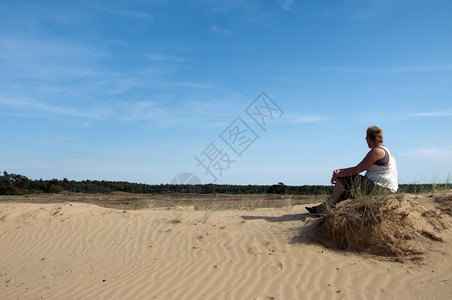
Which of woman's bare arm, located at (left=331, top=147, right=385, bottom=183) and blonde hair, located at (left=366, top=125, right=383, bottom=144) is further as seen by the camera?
blonde hair, located at (left=366, top=125, right=383, bottom=144)

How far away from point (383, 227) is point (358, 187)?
0.85 metres

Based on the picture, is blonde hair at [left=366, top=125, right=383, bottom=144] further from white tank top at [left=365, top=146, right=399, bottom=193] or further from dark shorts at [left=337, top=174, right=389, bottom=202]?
dark shorts at [left=337, top=174, right=389, bottom=202]

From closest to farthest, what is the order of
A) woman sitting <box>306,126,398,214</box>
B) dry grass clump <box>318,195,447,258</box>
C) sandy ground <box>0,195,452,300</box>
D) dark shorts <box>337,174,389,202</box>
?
sandy ground <box>0,195,452,300</box> < dry grass clump <box>318,195,447,258</box> < dark shorts <box>337,174,389,202</box> < woman sitting <box>306,126,398,214</box>

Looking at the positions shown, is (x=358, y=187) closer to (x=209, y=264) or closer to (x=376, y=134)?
(x=376, y=134)

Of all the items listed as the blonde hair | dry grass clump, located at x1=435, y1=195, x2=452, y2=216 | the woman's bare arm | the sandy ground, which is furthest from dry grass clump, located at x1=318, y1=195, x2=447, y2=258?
the blonde hair

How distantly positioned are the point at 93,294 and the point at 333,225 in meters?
3.69

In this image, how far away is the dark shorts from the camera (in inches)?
239

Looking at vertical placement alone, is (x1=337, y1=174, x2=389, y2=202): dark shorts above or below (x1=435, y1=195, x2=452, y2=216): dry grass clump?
above

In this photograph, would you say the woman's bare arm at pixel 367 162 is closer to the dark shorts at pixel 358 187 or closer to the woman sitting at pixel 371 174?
the woman sitting at pixel 371 174

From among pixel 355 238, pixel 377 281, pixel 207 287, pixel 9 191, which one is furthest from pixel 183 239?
pixel 9 191

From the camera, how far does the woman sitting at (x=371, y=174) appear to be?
243 inches

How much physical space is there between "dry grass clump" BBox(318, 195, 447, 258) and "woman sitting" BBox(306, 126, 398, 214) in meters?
0.35

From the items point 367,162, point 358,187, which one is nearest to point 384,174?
point 367,162

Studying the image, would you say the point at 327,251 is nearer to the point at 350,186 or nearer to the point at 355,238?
the point at 355,238
